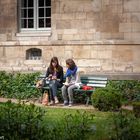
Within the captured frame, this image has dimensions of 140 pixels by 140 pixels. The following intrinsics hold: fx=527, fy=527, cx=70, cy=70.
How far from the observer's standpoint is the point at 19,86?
16.2m

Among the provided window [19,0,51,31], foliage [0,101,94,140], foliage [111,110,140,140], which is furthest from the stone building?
foliage [0,101,94,140]

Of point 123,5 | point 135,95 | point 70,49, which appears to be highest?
point 123,5

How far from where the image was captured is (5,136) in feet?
23.3

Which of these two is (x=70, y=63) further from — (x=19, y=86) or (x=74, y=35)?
(x=74, y=35)

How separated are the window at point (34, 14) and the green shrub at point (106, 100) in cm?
532

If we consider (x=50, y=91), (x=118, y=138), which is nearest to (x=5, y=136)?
(x=118, y=138)

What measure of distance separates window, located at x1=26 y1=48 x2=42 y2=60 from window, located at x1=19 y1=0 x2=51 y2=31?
79 cm

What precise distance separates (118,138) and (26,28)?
11256mm

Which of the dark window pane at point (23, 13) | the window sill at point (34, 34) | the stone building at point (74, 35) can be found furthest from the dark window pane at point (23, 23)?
the window sill at point (34, 34)

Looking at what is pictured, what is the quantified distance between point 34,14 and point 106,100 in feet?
20.0

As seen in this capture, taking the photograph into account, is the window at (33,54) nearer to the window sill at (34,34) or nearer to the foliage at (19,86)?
the window sill at (34,34)

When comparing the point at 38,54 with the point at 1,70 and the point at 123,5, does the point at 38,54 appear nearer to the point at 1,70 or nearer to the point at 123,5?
the point at 1,70

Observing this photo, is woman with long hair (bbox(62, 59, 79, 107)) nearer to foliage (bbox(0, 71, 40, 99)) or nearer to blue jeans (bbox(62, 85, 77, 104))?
blue jeans (bbox(62, 85, 77, 104))

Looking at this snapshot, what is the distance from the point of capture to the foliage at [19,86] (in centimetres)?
1600
